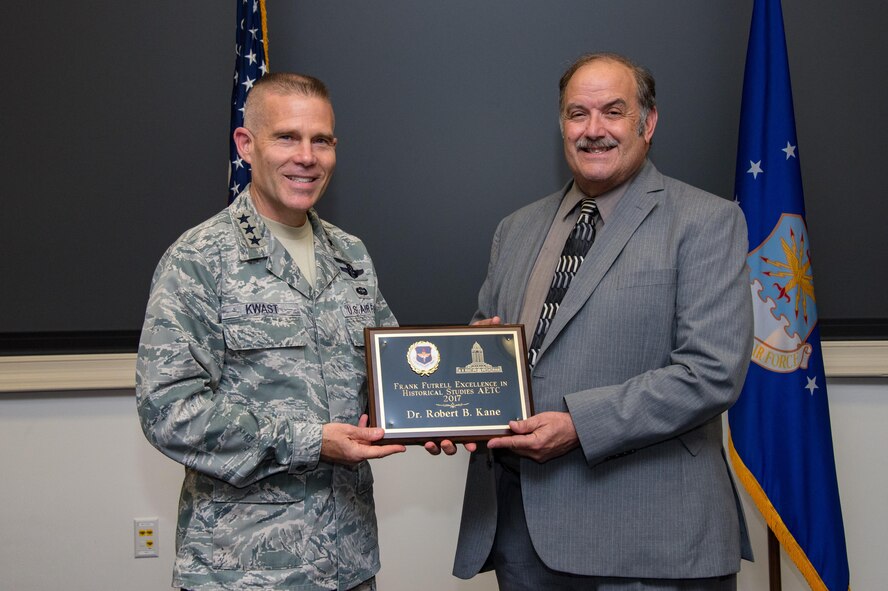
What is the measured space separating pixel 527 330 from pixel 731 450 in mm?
1218

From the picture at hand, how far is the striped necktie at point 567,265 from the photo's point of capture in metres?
2.19

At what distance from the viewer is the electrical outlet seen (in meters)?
3.26

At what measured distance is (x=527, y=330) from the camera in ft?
7.32

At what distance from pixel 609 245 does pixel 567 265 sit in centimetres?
13

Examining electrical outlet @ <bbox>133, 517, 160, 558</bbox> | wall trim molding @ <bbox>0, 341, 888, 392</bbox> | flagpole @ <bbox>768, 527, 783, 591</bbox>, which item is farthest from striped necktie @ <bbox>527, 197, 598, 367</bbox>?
electrical outlet @ <bbox>133, 517, 160, 558</bbox>

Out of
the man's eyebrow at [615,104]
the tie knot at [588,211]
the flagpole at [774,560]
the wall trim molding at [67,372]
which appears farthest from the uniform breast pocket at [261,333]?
the flagpole at [774,560]

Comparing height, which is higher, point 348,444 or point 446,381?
point 446,381

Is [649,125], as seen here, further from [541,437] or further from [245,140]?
[245,140]

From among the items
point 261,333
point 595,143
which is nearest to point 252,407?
point 261,333

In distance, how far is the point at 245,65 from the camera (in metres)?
2.98

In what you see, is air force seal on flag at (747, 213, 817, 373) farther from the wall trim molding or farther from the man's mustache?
the man's mustache

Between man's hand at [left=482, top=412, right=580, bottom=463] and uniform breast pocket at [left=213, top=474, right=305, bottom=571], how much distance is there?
468 millimetres

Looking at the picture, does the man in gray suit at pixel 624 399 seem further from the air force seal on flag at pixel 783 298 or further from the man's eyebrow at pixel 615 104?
the air force seal on flag at pixel 783 298

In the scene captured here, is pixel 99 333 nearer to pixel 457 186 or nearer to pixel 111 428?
pixel 111 428
